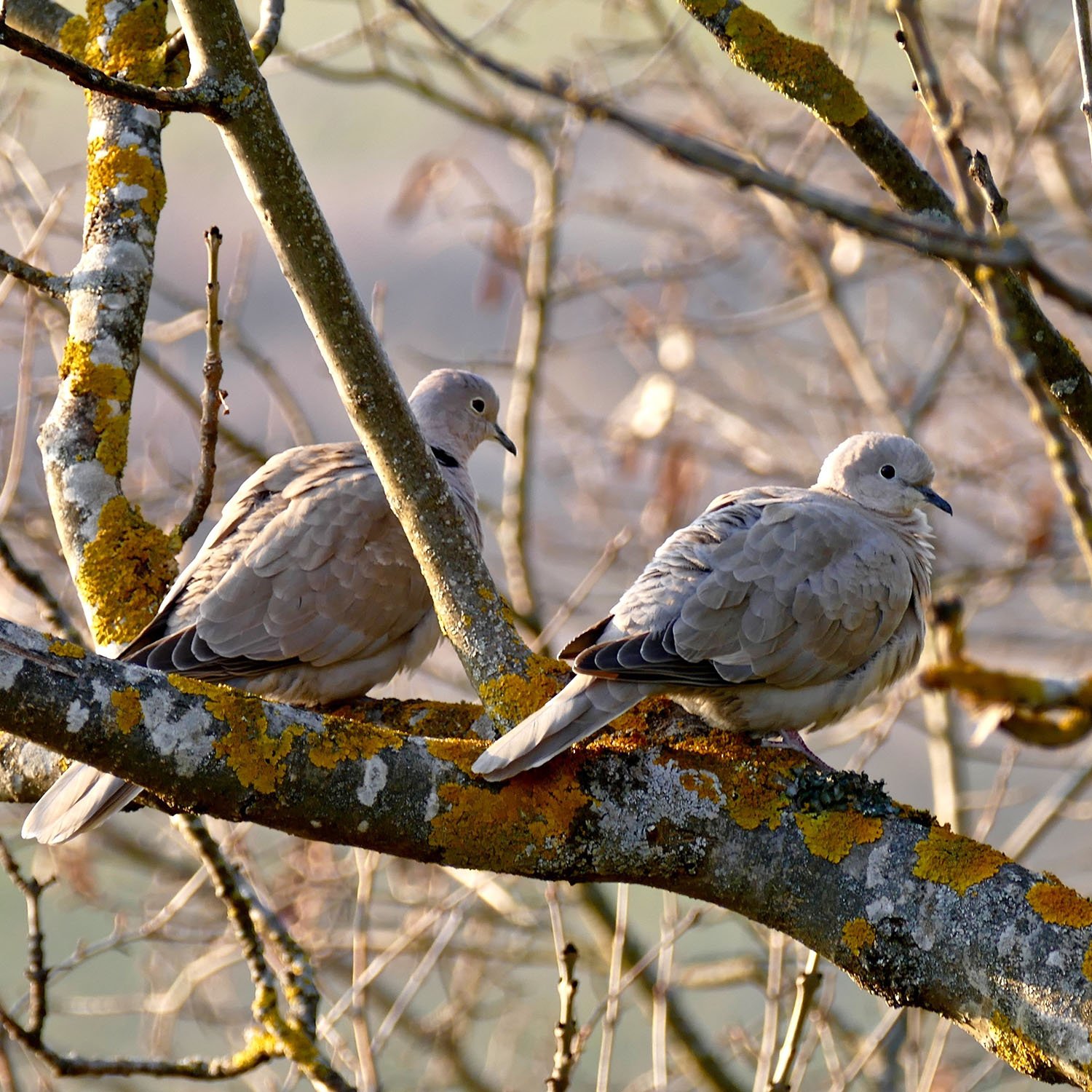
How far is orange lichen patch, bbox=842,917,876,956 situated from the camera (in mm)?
2189

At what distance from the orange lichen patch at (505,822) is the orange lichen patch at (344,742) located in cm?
13

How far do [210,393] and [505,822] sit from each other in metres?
1.17

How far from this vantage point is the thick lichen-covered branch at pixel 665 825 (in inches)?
78.8

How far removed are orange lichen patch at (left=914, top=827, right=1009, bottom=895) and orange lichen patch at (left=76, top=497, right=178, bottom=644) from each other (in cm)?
195

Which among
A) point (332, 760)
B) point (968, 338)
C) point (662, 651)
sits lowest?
point (332, 760)

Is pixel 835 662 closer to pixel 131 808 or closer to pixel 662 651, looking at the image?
pixel 662 651

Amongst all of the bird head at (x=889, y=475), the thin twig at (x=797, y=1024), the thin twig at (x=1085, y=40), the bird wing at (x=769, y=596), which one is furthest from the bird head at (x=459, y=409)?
the thin twig at (x=1085, y=40)

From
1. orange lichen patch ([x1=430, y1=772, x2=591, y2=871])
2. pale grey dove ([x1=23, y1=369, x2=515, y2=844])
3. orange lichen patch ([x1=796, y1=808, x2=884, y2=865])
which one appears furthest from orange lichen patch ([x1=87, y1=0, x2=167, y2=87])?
orange lichen patch ([x1=796, y1=808, x2=884, y2=865])

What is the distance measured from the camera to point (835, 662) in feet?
11.4

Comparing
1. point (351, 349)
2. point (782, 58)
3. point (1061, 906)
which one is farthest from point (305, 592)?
point (1061, 906)

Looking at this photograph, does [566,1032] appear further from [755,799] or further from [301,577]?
[301,577]

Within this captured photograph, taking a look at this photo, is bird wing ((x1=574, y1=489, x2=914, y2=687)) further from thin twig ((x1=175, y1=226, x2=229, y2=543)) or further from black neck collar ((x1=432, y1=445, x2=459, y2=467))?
black neck collar ((x1=432, y1=445, x2=459, y2=467))

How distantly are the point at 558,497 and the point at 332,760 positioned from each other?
716cm

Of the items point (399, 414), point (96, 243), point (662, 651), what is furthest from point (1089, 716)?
point (96, 243)
